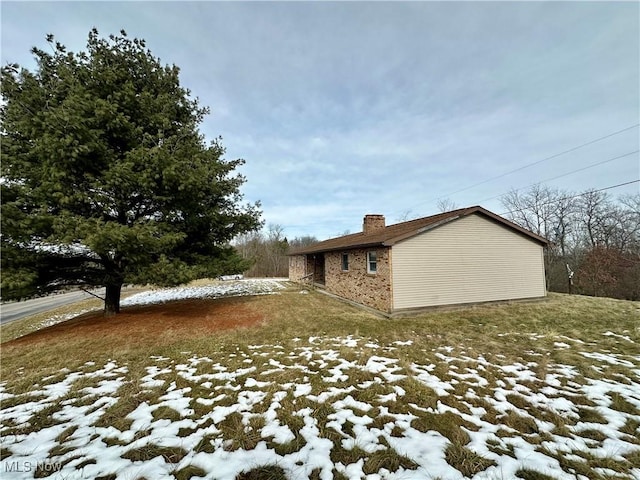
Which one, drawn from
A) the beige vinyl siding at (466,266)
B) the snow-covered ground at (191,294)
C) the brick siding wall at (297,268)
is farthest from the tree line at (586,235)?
the snow-covered ground at (191,294)

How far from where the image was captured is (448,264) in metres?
10.0

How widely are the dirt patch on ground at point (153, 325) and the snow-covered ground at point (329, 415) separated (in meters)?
2.02

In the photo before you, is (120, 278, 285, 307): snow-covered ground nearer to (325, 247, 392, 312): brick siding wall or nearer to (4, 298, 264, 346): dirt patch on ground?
(325, 247, 392, 312): brick siding wall

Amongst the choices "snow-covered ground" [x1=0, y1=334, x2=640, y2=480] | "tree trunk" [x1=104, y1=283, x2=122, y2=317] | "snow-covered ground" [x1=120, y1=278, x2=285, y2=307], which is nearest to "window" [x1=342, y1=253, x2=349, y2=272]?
"snow-covered ground" [x1=120, y1=278, x2=285, y2=307]

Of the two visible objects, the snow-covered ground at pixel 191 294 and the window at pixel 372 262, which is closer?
the window at pixel 372 262

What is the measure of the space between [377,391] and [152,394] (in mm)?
3149

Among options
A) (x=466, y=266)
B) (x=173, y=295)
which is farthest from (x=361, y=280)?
(x=173, y=295)

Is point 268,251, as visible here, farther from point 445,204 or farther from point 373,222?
point 373,222

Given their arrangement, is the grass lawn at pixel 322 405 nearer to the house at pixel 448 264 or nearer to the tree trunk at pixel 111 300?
the tree trunk at pixel 111 300

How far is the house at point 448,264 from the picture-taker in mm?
9281

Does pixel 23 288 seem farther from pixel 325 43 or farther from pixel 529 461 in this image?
pixel 325 43

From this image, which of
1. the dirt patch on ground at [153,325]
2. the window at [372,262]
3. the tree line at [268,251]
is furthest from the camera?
the tree line at [268,251]

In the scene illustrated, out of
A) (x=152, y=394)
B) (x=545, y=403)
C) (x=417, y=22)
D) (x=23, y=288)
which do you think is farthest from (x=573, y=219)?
(x=23, y=288)

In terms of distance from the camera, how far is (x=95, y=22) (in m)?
7.15
